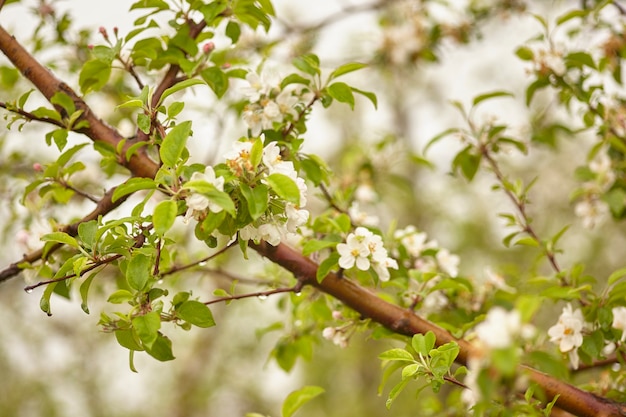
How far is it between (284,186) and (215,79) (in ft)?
1.26

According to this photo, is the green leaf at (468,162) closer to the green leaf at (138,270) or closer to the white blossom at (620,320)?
the white blossom at (620,320)

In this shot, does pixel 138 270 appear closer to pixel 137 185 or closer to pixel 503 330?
pixel 137 185

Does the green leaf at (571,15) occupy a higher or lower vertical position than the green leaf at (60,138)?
higher

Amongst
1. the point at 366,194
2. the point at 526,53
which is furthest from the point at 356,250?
the point at 366,194

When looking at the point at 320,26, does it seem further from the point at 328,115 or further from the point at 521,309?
the point at 328,115

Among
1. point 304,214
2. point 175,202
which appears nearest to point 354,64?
point 304,214

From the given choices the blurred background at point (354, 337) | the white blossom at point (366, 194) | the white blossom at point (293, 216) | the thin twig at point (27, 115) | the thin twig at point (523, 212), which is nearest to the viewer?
the white blossom at point (293, 216)

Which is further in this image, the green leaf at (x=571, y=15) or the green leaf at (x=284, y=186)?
the green leaf at (x=571, y=15)

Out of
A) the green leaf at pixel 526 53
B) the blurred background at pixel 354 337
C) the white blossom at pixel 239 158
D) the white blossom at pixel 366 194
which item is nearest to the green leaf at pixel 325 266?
the white blossom at pixel 239 158

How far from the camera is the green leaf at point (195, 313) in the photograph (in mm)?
786

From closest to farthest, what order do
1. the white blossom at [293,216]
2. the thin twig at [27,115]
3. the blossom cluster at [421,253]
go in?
the white blossom at [293,216] → the thin twig at [27,115] → the blossom cluster at [421,253]

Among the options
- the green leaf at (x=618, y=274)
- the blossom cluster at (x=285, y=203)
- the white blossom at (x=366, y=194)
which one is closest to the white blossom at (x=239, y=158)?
the blossom cluster at (x=285, y=203)

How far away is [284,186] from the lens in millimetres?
693

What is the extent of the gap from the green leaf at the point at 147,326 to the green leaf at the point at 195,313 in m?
0.06
